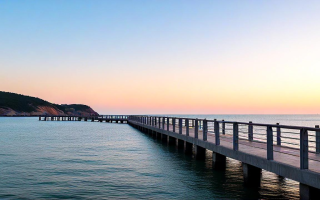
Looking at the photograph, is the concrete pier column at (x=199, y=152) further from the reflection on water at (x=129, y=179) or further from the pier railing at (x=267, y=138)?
the pier railing at (x=267, y=138)

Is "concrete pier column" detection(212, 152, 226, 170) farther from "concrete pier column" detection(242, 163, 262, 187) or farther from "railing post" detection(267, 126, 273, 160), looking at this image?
"railing post" detection(267, 126, 273, 160)

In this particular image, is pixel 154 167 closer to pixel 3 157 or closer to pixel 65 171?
pixel 65 171

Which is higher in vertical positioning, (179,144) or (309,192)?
(309,192)

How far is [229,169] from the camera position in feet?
54.2

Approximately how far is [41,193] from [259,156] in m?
7.66

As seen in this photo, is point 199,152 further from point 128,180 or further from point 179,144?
point 179,144

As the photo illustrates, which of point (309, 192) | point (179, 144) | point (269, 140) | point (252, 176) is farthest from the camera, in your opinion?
point (179, 144)

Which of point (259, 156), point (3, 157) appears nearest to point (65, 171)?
point (3, 157)

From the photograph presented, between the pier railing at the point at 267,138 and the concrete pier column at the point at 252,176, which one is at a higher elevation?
the pier railing at the point at 267,138

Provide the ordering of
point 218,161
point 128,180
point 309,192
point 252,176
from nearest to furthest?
point 309,192, point 252,176, point 128,180, point 218,161

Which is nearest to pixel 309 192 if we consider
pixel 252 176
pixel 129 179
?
pixel 252 176

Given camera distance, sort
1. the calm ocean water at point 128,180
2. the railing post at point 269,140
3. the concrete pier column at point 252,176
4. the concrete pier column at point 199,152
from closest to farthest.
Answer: the railing post at point 269,140 < the calm ocean water at point 128,180 < the concrete pier column at point 252,176 < the concrete pier column at point 199,152

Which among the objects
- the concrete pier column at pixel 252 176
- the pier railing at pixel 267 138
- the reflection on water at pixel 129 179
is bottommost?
the reflection on water at pixel 129 179

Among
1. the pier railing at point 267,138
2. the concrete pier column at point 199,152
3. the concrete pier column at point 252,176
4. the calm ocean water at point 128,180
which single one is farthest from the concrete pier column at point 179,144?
the concrete pier column at point 252,176
